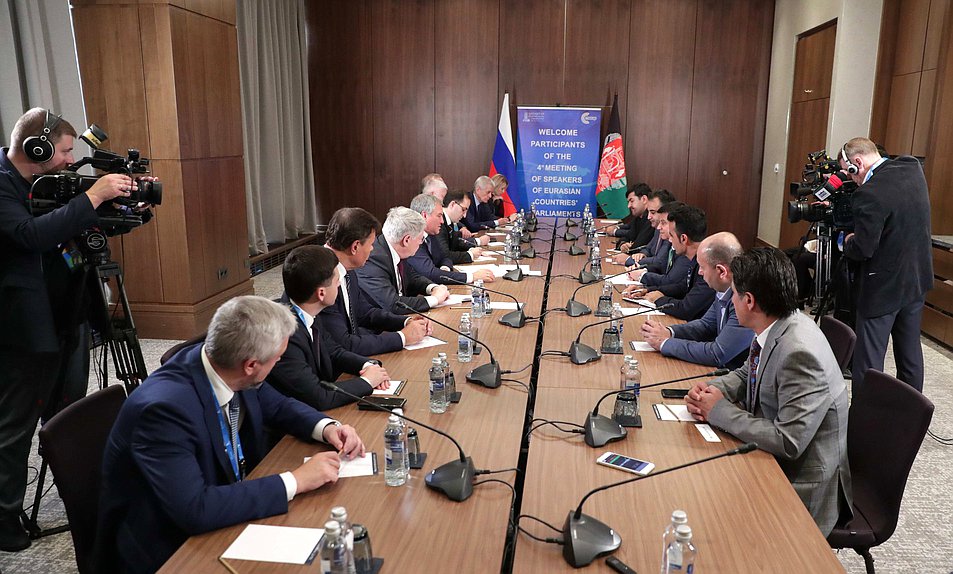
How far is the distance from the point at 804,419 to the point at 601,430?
572 millimetres

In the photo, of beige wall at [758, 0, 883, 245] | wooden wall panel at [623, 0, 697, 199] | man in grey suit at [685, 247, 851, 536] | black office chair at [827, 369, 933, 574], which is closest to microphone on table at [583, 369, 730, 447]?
man in grey suit at [685, 247, 851, 536]

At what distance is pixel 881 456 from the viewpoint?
7.44ft

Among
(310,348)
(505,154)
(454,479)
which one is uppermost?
(505,154)

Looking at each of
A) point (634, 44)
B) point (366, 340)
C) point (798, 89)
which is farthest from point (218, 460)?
point (634, 44)

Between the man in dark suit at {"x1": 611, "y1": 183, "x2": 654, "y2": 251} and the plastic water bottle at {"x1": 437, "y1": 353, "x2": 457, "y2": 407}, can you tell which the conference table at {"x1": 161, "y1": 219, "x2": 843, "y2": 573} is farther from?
the man in dark suit at {"x1": 611, "y1": 183, "x2": 654, "y2": 251}

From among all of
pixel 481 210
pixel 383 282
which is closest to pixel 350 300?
pixel 383 282

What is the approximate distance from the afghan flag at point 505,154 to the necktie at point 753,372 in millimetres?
7141

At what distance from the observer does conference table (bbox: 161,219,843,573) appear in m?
1.62

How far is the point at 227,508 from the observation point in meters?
1.74

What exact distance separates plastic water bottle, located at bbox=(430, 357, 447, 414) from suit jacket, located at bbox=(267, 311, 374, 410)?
0.28 m

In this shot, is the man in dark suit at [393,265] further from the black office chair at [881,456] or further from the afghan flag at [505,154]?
the afghan flag at [505,154]

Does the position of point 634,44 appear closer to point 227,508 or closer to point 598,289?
point 598,289

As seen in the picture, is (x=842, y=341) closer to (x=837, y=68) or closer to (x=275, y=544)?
(x=275, y=544)

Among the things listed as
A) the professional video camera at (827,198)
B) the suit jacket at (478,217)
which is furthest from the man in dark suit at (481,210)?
the professional video camera at (827,198)
